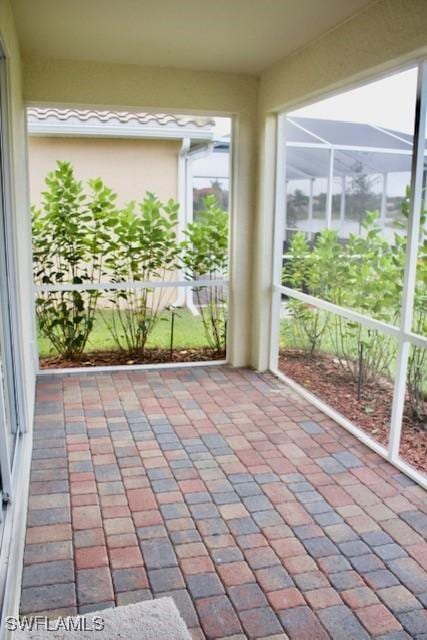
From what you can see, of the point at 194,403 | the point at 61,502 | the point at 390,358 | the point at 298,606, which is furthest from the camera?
the point at 194,403

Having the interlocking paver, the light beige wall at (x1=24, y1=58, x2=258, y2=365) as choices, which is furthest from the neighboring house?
the interlocking paver

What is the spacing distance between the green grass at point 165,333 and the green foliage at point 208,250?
0.87ft

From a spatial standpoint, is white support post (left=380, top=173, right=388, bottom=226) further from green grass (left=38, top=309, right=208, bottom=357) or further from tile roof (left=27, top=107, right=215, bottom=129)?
green grass (left=38, top=309, right=208, bottom=357)

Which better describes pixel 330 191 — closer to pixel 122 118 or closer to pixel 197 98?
pixel 197 98

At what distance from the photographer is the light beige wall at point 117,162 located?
5.08 metres

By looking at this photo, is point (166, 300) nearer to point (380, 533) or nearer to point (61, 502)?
point (61, 502)

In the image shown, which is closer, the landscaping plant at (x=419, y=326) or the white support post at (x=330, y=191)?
the landscaping plant at (x=419, y=326)

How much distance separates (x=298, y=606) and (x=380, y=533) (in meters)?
0.67

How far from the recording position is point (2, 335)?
307 centimetres

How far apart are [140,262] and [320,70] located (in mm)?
2377

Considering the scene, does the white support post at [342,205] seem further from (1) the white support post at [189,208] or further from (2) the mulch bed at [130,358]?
(2) the mulch bed at [130,358]

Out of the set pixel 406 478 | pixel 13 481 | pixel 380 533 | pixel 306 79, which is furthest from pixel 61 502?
pixel 306 79

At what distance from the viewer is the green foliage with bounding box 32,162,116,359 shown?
5.05 meters

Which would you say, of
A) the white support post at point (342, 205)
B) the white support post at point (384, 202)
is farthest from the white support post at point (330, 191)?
the white support post at point (384, 202)
